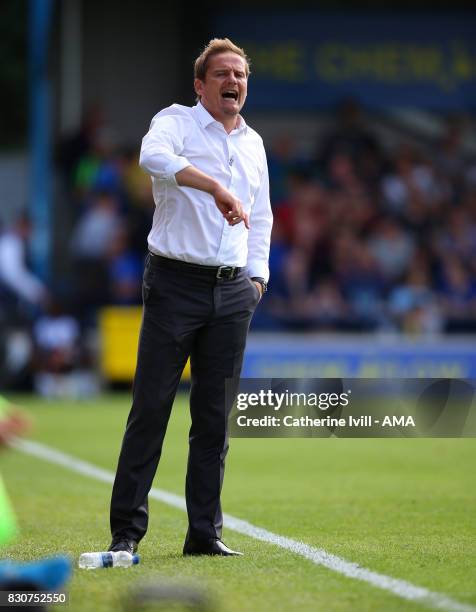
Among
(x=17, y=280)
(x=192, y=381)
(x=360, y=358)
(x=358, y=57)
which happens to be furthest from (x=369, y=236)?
(x=192, y=381)

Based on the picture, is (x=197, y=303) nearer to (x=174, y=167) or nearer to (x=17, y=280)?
(x=174, y=167)

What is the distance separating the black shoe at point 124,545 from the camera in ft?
20.0

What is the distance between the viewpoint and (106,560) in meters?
5.89

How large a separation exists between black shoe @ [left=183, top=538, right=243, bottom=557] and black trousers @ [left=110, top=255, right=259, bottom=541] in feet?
0.11

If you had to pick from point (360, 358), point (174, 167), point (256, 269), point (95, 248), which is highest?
point (174, 167)

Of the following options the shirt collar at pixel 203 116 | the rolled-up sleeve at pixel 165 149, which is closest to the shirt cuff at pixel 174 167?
the rolled-up sleeve at pixel 165 149

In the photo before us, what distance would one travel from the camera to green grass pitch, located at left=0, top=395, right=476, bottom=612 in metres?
5.32

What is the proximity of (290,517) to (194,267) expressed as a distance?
84.3 inches

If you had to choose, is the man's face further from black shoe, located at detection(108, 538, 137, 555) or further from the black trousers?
black shoe, located at detection(108, 538, 137, 555)

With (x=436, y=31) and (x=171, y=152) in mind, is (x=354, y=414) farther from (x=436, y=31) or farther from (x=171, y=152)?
(x=436, y=31)

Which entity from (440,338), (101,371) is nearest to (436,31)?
(440,338)

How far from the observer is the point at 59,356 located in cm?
1895

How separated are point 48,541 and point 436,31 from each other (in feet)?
62.4

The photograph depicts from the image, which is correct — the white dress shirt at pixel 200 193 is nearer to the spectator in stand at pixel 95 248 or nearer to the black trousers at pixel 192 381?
the black trousers at pixel 192 381
